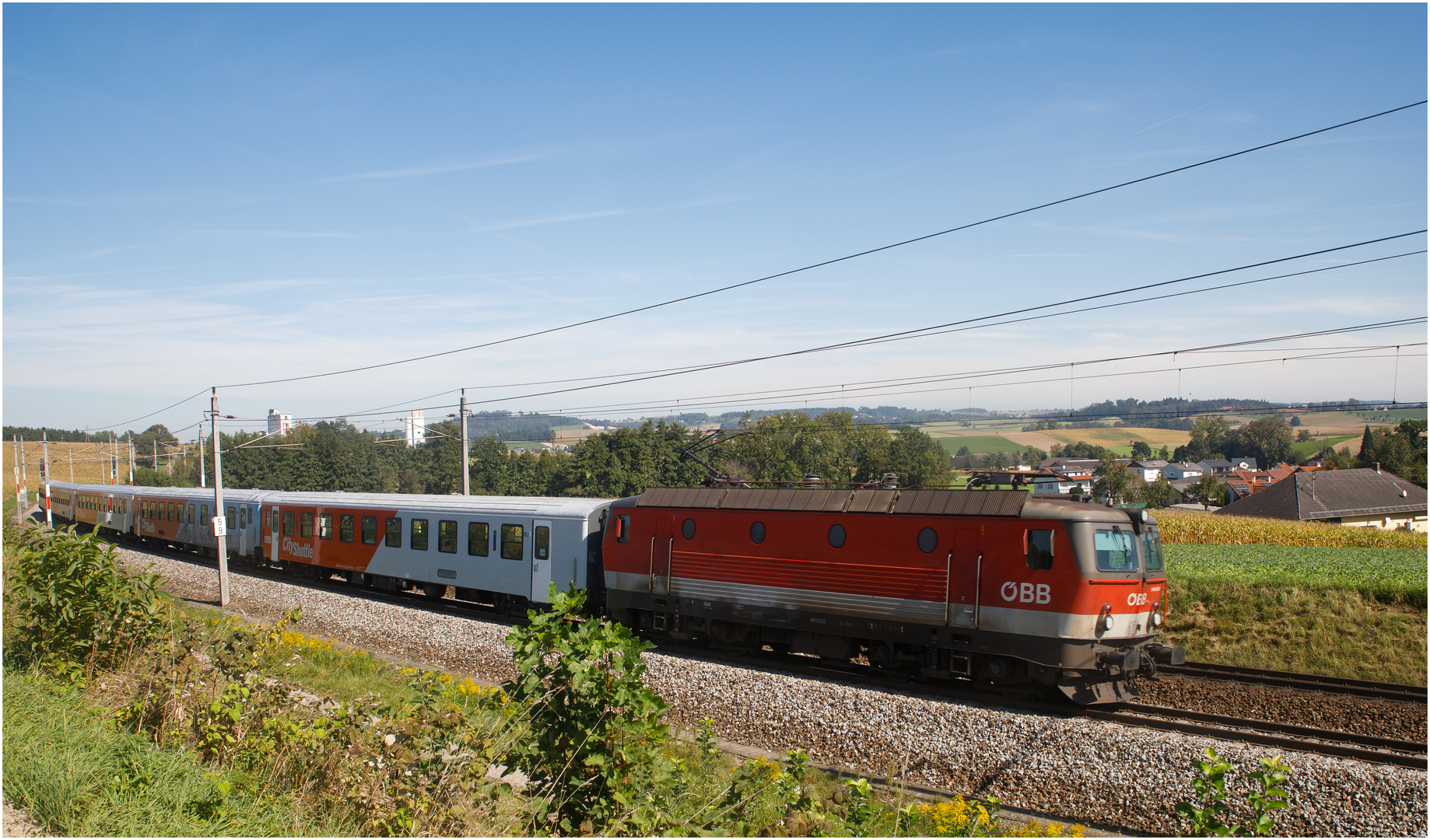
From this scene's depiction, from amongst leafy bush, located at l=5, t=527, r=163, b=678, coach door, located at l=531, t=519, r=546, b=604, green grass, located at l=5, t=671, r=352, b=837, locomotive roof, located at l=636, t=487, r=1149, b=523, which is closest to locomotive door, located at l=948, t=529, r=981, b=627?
locomotive roof, located at l=636, t=487, r=1149, b=523

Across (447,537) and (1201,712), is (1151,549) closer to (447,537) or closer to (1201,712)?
(1201,712)

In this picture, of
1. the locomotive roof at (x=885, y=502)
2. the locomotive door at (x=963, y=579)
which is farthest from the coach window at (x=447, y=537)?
the locomotive door at (x=963, y=579)

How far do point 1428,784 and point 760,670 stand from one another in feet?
29.6

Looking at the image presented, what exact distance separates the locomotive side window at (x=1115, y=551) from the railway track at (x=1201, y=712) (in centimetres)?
218

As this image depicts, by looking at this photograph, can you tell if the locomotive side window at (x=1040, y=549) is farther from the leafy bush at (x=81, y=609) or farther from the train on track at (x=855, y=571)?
the leafy bush at (x=81, y=609)

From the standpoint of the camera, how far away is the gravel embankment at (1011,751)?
8.66 meters

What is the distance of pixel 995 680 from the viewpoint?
505 inches

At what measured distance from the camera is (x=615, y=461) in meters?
65.5

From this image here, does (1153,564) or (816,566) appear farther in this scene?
(816,566)

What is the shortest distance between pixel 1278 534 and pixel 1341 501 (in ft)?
58.9

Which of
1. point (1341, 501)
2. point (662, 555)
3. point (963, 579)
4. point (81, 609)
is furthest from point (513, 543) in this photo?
point (1341, 501)

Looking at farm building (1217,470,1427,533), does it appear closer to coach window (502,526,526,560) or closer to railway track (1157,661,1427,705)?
railway track (1157,661,1427,705)

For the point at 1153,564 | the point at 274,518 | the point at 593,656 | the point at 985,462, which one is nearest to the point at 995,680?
the point at 1153,564

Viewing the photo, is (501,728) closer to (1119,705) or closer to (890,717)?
(890,717)
